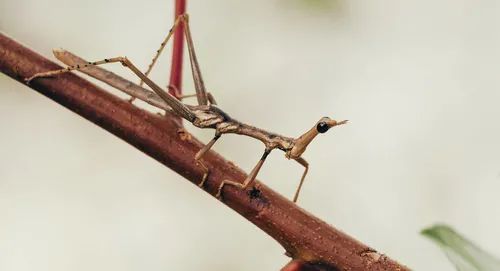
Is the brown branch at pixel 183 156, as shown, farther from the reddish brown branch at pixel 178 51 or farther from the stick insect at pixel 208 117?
the stick insect at pixel 208 117

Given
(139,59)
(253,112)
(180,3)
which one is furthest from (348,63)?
(180,3)

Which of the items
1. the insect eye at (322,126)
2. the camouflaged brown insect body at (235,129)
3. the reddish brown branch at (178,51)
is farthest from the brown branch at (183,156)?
the camouflaged brown insect body at (235,129)

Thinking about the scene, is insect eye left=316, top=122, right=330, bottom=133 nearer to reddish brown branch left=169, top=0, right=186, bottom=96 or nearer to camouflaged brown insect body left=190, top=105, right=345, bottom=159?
camouflaged brown insect body left=190, top=105, right=345, bottom=159

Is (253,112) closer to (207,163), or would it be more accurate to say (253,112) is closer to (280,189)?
(280,189)

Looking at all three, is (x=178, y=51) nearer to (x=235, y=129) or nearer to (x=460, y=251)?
(x=460, y=251)

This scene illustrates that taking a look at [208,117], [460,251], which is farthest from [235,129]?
[460,251]

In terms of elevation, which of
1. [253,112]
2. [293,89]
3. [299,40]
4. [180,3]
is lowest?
[180,3]
